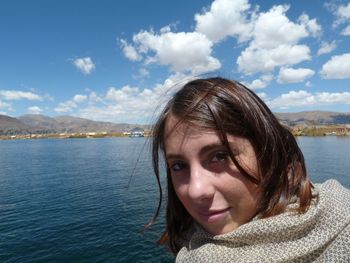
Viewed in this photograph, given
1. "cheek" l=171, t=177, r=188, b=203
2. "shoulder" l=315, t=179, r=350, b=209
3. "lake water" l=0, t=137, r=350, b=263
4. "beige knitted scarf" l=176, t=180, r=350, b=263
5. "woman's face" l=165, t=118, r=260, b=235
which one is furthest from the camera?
"lake water" l=0, t=137, r=350, b=263

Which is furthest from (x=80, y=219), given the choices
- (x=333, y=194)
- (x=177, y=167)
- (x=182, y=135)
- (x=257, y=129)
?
(x=333, y=194)

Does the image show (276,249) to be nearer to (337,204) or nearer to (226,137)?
(337,204)

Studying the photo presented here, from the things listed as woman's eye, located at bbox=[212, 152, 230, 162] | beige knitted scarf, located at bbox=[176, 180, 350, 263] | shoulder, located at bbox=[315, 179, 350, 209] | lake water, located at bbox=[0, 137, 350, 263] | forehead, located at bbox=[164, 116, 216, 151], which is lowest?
lake water, located at bbox=[0, 137, 350, 263]

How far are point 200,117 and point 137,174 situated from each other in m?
54.4

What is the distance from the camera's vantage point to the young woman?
1625 millimetres

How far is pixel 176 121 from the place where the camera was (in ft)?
6.78

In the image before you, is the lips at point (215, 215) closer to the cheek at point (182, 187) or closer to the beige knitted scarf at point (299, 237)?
the beige knitted scarf at point (299, 237)

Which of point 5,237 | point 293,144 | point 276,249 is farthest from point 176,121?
point 5,237

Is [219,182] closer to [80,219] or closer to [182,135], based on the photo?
[182,135]

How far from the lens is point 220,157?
1.88 metres

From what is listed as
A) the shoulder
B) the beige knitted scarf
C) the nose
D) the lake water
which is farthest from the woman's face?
the lake water

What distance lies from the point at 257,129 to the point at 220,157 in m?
→ 0.32

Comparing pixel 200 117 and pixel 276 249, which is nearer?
pixel 276 249

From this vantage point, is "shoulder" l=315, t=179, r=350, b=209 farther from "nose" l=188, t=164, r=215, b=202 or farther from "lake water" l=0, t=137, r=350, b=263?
"lake water" l=0, t=137, r=350, b=263
